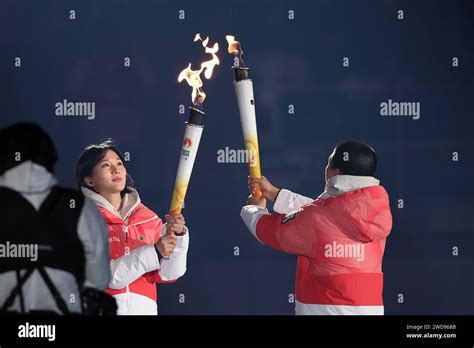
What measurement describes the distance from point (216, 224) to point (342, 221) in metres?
0.73

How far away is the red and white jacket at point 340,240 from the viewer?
2.73m

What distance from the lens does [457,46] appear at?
322 centimetres

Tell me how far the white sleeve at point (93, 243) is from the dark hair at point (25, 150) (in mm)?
173

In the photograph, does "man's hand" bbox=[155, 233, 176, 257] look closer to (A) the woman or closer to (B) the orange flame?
(A) the woman

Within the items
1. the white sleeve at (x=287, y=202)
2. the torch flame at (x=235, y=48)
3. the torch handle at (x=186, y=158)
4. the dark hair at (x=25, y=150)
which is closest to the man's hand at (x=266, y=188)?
the white sleeve at (x=287, y=202)

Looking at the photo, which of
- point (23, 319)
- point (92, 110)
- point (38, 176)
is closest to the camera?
point (38, 176)

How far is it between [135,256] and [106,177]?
0.29 metres

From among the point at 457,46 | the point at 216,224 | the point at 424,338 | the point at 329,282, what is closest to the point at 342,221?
the point at 329,282

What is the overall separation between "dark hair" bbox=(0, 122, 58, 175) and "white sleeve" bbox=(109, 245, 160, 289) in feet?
1.39

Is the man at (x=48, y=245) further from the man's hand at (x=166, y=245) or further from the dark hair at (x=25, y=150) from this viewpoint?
the man's hand at (x=166, y=245)

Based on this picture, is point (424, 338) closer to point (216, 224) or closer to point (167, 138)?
point (216, 224)

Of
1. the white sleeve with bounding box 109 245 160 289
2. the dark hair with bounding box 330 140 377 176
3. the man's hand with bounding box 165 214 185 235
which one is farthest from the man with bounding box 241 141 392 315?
the white sleeve with bounding box 109 245 160 289

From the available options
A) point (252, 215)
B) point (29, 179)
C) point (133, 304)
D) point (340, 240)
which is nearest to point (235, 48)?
point (252, 215)

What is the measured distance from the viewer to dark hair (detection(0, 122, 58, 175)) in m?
2.36
